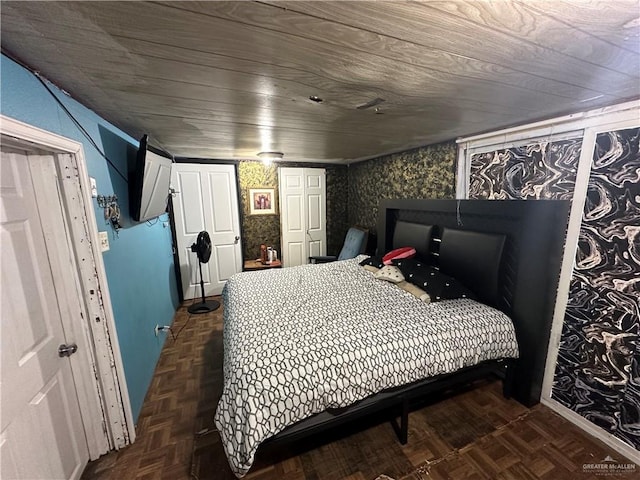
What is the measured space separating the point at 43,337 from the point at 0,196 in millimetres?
697

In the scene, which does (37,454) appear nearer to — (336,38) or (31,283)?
(31,283)

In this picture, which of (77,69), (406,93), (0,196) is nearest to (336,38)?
(406,93)

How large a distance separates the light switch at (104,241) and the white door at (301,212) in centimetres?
297

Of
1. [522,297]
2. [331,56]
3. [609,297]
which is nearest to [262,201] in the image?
[331,56]

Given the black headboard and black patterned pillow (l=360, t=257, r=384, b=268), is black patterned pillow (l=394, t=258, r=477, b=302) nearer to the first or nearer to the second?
the black headboard

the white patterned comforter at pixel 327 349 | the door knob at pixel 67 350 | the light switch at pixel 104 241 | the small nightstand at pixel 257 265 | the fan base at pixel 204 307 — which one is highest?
the light switch at pixel 104 241

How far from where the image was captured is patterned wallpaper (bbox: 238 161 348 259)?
4359 millimetres

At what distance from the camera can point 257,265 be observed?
4402mm

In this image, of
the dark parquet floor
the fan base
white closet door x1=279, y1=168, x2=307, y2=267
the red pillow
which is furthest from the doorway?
white closet door x1=279, y1=168, x2=307, y2=267

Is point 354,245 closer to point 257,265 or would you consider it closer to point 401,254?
point 401,254

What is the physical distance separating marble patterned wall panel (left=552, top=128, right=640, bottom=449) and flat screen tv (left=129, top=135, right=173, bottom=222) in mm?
3068

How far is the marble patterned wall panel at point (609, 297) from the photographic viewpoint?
1545 millimetres

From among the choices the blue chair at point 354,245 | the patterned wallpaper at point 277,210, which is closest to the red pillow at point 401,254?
the blue chair at point 354,245

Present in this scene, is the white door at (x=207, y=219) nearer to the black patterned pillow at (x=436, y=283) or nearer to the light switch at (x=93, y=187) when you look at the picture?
the light switch at (x=93, y=187)
